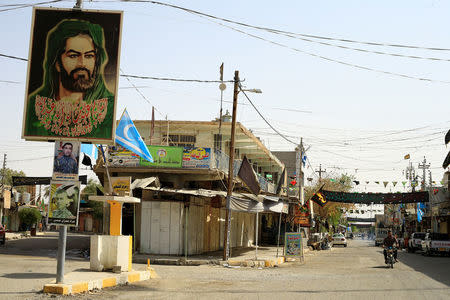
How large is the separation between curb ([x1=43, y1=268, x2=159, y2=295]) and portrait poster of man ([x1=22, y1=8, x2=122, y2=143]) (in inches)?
138

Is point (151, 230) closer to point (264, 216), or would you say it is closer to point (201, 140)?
point (201, 140)

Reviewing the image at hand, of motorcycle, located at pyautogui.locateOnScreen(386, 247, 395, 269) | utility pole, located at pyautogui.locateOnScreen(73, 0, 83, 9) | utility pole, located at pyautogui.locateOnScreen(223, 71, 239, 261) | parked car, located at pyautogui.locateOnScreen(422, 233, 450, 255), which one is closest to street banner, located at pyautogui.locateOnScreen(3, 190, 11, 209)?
utility pole, located at pyautogui.locateOnScreen(223, 71, 239, 261)

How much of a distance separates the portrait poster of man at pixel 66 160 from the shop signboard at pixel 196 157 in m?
14.7

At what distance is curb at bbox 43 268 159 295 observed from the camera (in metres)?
12.0

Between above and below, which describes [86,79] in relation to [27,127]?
above

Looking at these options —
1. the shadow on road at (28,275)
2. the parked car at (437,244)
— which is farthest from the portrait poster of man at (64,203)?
the parked car at (437,244)

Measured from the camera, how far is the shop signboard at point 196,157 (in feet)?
91.5

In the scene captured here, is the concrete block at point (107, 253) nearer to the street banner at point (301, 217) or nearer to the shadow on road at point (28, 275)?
the shadow on road at point (28, 275)

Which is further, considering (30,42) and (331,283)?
(331,283)

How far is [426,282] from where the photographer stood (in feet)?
55.9

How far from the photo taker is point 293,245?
28062mm

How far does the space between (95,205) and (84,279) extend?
66707 mm

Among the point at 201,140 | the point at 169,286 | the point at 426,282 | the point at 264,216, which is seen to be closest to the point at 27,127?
the point at 169,286

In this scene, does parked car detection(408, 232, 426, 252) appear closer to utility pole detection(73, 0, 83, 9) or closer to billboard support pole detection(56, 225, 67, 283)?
billboard support pole detection(56, 225, 67, 283)
